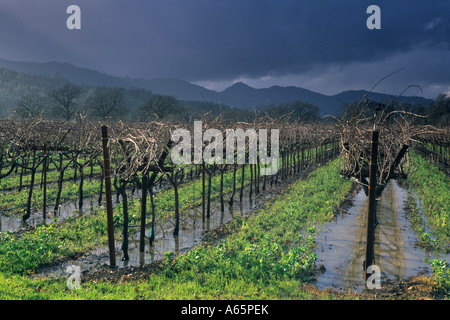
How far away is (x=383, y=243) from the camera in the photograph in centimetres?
1002

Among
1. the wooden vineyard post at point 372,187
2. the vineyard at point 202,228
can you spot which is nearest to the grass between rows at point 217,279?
the vineyard at point 202,228

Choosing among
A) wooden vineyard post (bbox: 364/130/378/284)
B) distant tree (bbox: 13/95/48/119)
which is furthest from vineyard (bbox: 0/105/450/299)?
distant tree (bbox: 13/95/48/119)

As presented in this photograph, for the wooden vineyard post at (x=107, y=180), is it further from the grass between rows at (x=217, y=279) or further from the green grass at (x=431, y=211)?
the green grass at (x=431, y=211)

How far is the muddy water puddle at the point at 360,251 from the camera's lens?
7523mm

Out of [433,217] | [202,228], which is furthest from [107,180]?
[433,217]

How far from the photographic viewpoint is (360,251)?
9312mm

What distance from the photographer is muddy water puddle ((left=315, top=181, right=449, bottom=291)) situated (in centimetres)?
752

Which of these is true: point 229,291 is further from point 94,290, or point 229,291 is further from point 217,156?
point 217,156

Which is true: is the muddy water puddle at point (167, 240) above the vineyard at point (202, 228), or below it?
below

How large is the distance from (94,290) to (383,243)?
8818mm

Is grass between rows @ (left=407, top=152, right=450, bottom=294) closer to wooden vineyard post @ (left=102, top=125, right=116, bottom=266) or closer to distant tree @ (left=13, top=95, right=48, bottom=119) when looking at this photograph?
wooden vineyard post @ (left=102, top=125, right=116, bottom=266)

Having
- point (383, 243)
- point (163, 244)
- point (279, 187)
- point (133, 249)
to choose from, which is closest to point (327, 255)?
point (383, 243)

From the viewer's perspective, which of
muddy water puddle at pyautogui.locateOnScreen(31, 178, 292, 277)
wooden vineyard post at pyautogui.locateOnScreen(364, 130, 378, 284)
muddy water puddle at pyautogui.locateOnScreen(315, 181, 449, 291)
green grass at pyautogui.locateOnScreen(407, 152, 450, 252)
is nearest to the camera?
wooden vineyard post at pyautogui.locateOnScreen(364, 130, 378, 284)
